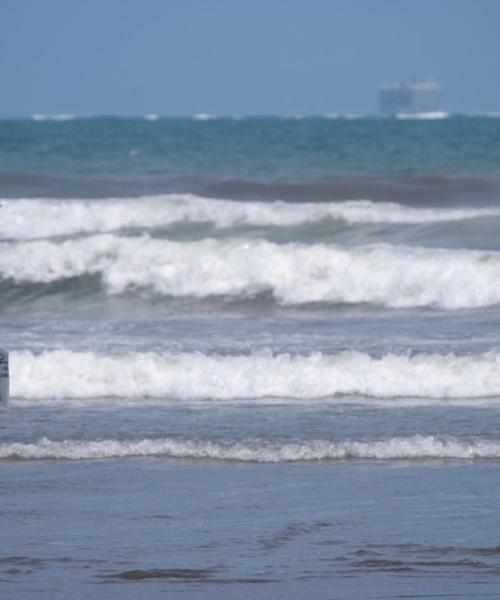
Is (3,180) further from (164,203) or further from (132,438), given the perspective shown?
(132,438)

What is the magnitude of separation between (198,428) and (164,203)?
479 inches

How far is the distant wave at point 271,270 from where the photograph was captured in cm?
1403

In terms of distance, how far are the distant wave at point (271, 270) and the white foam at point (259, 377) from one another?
3730 millimetres

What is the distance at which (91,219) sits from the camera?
19703 mm

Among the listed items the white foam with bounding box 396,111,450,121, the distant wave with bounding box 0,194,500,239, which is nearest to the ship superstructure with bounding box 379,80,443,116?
the white foam with bounding box 396,111,450,121

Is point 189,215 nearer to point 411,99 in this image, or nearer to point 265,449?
point 265,449

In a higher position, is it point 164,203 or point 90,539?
point 164,203

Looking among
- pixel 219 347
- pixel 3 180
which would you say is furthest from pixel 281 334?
pixel 3 180

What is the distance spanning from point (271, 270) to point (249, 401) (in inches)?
223

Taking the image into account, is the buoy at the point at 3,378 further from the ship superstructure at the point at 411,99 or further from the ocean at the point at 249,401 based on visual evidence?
the ship superstructure at the point at 411,99

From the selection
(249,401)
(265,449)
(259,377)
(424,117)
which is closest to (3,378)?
(265,449)

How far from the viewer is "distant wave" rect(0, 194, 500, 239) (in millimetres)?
18922

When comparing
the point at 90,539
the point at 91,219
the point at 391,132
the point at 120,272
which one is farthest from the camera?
the point at 391,132

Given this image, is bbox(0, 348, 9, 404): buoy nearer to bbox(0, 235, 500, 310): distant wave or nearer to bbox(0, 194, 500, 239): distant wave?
bbox(0, 235, 500, 310): distant wave
